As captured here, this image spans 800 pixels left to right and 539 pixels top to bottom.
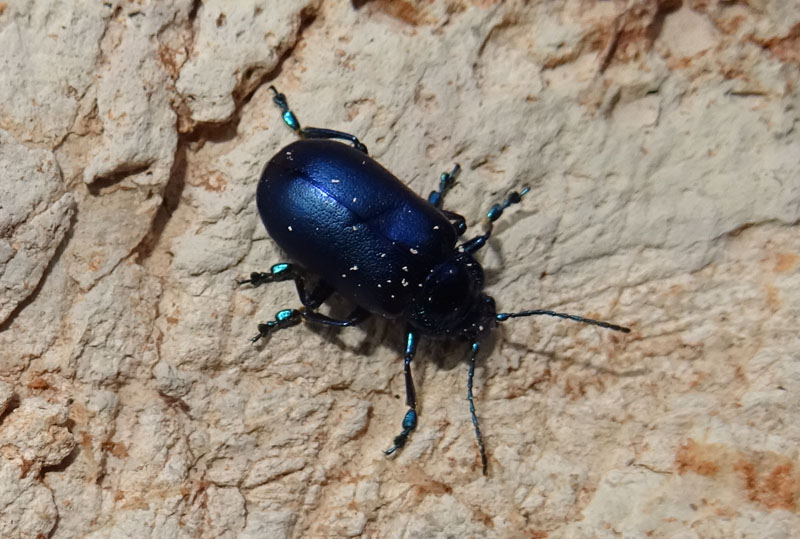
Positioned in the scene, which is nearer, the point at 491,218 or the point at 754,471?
the point at 754,471

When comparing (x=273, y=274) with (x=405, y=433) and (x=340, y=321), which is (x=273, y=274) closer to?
(x=340, y=321)

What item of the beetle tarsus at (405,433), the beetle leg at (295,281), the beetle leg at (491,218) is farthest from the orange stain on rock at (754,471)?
the beetle leg at (295,281)

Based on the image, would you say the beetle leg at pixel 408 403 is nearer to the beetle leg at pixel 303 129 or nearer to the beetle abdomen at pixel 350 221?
the beetle abdomen at pixel 350 221

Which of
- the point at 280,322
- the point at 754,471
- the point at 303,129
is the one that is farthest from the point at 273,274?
the point at 754,471

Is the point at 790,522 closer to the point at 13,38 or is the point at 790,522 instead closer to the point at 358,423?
the point at 358,423

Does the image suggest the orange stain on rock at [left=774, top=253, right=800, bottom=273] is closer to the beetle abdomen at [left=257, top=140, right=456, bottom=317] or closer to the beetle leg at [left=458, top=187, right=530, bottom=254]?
the beetle leg at [left=458, top=187, right=530, bottom=254]

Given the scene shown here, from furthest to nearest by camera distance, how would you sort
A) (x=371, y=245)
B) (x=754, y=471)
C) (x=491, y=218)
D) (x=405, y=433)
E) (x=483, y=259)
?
(x=483, y=259) → (x=491, y=218) → (x=405, y=433) → (x=371, y=245) → (x=754, y=471)
